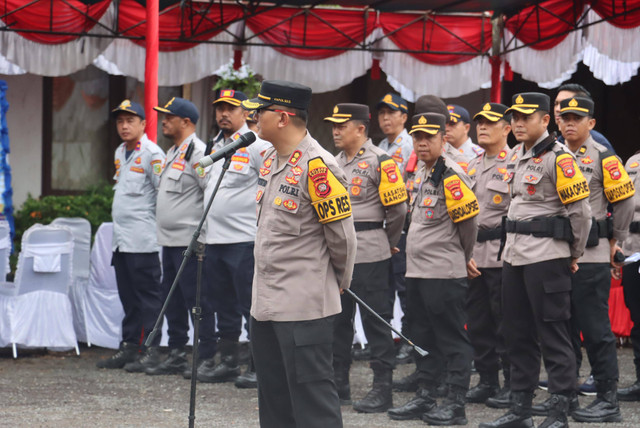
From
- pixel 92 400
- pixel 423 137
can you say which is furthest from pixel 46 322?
pixel 423 137

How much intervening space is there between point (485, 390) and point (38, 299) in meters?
4.09

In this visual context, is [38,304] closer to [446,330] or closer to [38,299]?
[38,299]

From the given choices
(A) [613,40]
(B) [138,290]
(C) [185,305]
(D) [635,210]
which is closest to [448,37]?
(A) [613,40]

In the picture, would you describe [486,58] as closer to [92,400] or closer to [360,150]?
[360,150]

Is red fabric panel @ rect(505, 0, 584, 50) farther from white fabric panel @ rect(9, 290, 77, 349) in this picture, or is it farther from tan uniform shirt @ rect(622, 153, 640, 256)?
white fabric panel @ rect(9, 290, 77, 349)

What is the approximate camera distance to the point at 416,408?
6453mm

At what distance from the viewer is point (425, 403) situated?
21.3 ft

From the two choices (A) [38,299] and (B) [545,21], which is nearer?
(A) [38,299]

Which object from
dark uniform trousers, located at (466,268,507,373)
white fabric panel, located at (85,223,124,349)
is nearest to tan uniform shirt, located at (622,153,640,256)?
dark uniform trousers, located at (466,268,507,373)

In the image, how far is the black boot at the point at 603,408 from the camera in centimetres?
638

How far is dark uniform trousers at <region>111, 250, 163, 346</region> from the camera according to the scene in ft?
26.7

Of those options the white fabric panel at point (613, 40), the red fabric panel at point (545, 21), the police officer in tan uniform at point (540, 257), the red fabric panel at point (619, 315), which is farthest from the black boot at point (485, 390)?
the red fabric panel at point (545, 21)

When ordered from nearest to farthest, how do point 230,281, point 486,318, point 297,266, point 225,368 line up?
point 297,266, point 486,318, point 230,281, point 225,368

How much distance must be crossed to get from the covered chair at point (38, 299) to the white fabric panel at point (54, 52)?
104 inches
